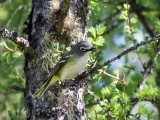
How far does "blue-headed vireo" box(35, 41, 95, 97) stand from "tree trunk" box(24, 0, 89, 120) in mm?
98

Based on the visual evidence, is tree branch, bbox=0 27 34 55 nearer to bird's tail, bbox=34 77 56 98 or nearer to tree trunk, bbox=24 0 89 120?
tree trunk, bbox=24 0 89 120

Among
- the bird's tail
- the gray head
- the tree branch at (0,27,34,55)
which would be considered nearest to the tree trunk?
the bird's tail

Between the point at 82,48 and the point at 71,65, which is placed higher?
the point at 82,48

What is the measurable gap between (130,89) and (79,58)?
3.30 ft

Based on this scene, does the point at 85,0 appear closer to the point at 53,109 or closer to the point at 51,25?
the point at 51,25

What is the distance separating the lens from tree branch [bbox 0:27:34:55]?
3775mm

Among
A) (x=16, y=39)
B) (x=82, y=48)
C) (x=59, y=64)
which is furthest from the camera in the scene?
(x=59, y=64)

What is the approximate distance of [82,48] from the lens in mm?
4145

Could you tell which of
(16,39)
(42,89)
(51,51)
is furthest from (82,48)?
(16,39)

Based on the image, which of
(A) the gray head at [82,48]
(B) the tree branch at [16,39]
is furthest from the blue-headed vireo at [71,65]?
(B) the tree branch at [16,39]

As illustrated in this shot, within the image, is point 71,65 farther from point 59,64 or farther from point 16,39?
point 16,39

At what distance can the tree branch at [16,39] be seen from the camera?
3775 mm

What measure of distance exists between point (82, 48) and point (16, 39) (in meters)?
0.91

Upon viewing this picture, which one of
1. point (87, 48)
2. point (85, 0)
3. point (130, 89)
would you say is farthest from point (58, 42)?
point (130, 89)
